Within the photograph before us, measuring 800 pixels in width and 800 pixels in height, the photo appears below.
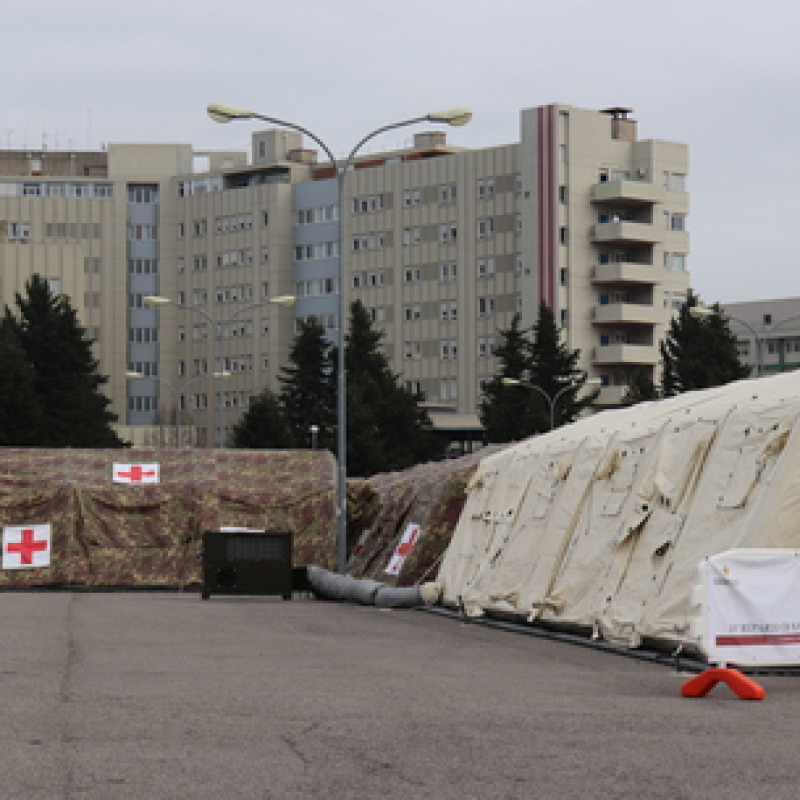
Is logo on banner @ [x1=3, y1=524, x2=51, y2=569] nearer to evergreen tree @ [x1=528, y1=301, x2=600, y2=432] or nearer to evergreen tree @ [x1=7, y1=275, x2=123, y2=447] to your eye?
evergreen tree @ [x1=7, y1=275, x2=123, y2=447]

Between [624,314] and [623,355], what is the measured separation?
275cm

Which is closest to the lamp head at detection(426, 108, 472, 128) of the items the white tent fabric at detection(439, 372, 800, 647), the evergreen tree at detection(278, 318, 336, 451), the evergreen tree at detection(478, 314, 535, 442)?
the white tent fabric at detection(439, 372, 800, 647)

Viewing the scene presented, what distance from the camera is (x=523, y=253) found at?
127 metres

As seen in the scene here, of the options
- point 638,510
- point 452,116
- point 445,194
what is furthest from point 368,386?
point 638,510

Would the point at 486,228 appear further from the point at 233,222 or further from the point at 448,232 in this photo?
the point at 233,222

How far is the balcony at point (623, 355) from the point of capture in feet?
409

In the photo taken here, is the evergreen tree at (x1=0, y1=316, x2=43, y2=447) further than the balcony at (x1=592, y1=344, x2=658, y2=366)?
No

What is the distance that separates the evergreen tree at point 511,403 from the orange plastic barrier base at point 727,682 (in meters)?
78.9

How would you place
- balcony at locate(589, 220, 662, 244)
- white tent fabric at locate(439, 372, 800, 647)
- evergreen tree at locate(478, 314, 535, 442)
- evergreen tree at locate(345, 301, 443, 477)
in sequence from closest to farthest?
1. white tent fabric at locate(439, 372, 800, 647)
2. evergreen tree at locate(478, 314, 535, 442)
3. evergreen tree at locate(345, 301, 443, 477)
4. balcony at locate(589, 220, 662, 244)

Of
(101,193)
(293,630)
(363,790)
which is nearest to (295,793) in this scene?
(363,790)

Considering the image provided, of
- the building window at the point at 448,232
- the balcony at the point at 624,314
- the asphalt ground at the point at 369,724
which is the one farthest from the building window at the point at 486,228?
the asphalt ground at the point at 369,724

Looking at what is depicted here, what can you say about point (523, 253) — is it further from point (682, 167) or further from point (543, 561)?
point (543, 561)

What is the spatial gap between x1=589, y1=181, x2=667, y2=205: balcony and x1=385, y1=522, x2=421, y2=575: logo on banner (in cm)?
8938

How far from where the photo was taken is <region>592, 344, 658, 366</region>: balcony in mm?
124812
